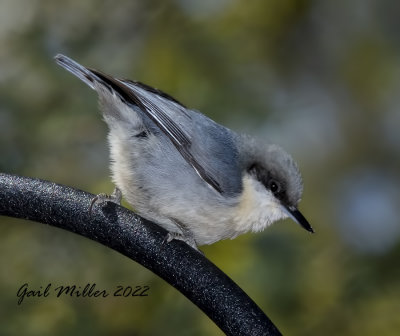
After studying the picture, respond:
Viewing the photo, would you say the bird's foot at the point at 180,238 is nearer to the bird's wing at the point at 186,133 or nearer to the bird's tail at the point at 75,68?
the bird's wing at the point at 186,133

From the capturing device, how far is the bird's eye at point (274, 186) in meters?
2.71

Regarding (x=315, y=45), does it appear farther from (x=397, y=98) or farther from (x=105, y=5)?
(x=105, y=5)

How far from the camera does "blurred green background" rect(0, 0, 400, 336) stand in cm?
309

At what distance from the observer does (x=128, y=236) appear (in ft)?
7.49

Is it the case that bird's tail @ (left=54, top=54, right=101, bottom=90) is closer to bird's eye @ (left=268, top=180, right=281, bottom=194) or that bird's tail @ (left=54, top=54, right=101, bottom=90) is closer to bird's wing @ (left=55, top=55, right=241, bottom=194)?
bird's wing @ (left=55, top=55, right=241, bottom=194)

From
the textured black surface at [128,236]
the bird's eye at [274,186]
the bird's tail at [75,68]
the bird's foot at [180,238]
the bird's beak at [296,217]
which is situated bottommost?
the textured black surface at [128,236]

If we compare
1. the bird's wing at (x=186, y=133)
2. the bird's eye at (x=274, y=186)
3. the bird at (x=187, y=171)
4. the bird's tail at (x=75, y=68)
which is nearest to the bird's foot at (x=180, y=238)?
the bird at (x=187, y=171)

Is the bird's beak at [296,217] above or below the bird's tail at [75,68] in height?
below

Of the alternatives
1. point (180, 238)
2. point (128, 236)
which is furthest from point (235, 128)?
point (128, 236)

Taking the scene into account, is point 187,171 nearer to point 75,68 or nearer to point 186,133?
point 186,133

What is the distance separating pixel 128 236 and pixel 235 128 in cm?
124

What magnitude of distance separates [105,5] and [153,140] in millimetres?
1232

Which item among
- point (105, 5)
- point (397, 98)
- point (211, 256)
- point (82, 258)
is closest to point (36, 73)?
point (105, 5)

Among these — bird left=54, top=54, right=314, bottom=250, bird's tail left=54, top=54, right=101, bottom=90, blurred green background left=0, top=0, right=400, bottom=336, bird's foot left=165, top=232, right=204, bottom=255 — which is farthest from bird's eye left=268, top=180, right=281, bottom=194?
bird's tail left=54, top=54, right=101, bottom=90
